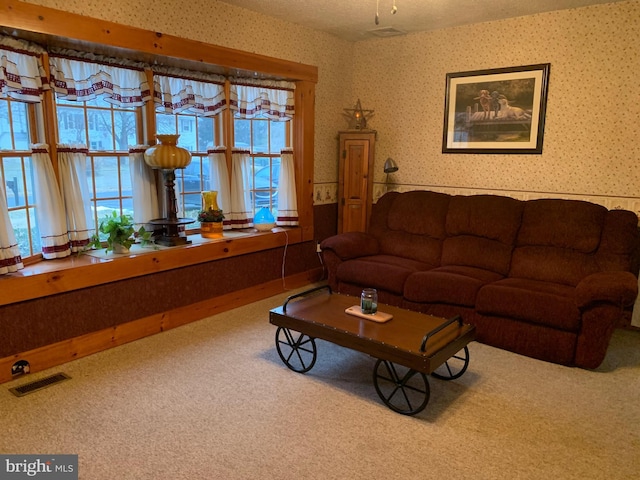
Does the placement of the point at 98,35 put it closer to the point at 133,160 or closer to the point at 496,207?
the point at 133,160

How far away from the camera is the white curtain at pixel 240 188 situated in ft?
14.4

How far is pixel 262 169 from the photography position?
4773 mm

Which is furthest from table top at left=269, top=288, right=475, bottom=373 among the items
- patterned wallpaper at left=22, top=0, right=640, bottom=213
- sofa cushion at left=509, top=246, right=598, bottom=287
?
patterned wallpaper at left=22, top=0, right=640, bottom=213

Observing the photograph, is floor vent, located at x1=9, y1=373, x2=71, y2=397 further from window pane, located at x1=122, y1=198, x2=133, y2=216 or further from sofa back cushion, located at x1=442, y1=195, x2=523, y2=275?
sofa back cushion, located at x1=442, y1=195, x2=523, y2=275

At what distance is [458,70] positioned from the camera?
457cm

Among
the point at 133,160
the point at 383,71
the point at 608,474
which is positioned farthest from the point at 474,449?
the point at 383,71

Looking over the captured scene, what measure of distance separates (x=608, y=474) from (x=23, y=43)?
3.91 m

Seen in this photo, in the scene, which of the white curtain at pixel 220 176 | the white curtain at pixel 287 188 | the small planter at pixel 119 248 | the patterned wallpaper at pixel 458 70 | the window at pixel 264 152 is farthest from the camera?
the white curtain at pixel 287 188

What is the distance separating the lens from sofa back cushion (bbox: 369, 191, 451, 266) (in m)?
4.38

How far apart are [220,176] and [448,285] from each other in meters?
2.19

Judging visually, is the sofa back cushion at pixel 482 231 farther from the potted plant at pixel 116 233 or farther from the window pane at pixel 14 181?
the window pane at pixel 14 181

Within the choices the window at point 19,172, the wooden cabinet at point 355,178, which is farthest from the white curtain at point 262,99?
the window at point 19,172

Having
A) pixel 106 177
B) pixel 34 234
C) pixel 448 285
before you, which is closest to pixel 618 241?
pixel 448 285

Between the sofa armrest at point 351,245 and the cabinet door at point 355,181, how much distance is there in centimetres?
54
